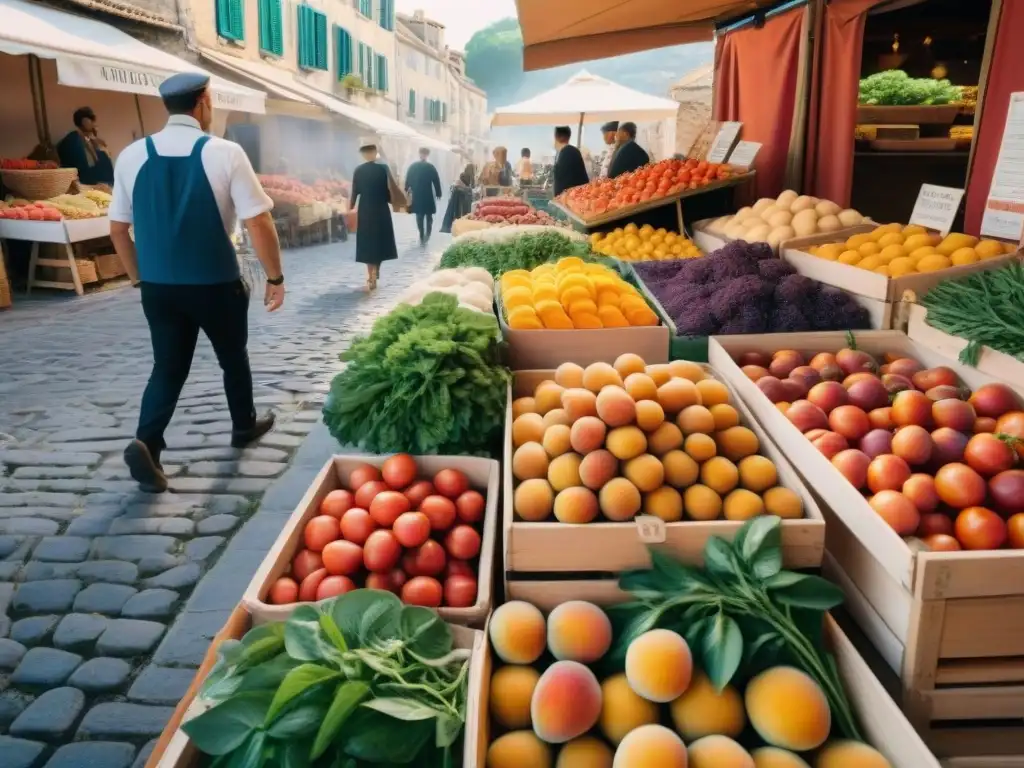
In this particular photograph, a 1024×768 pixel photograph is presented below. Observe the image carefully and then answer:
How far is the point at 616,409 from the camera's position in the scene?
2145mm

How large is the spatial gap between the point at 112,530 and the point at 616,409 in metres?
2.83

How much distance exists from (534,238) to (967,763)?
4.23 meters

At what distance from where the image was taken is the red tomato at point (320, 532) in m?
2.32

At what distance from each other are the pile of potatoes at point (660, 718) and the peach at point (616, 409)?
0.65 m

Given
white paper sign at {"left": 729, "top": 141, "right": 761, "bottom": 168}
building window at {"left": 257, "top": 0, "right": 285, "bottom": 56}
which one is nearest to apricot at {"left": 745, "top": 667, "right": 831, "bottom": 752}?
white paper sign at {"left": 729, "top": 141, "right": 761, "bottom": 168}

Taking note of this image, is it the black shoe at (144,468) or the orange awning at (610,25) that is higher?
the orange awning at (610,25)

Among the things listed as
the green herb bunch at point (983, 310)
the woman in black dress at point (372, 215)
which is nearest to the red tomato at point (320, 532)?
the green herb bunch at point (983, 310)

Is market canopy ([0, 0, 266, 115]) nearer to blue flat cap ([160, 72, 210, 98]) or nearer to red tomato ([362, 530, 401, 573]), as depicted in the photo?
blue flat cap ([160, 72, 210, 98])

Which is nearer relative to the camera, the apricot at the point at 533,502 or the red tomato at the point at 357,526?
the apricot at the point at 533,502

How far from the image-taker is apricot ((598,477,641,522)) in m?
2.00

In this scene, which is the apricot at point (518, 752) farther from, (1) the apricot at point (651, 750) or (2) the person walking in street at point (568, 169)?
(2) the person walking in street at point (568, 169)

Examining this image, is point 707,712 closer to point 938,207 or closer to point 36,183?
point 938,207

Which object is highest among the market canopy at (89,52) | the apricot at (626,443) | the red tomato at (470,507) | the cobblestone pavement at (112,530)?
the market canopy at (89,52)

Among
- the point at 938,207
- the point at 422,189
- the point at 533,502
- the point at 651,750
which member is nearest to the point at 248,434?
the point at 533,502
